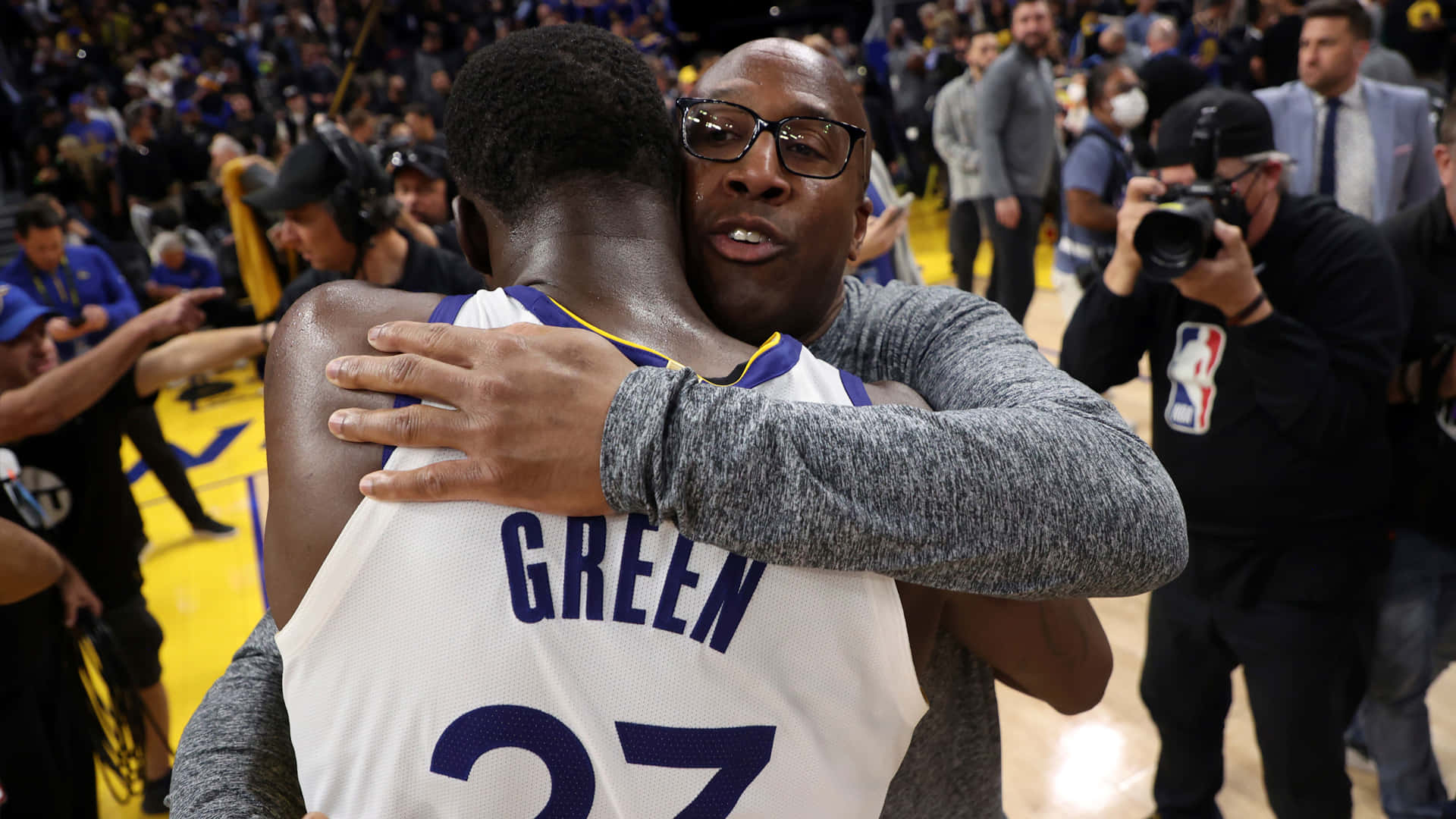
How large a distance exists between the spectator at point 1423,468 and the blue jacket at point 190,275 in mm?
7225

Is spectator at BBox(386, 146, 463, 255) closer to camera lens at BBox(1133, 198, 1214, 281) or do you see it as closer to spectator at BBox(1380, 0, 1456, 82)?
A: camera lens at BBox(1133, 198, 1214, 281)

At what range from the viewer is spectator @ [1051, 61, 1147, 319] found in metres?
4.59

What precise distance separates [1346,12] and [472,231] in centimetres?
407

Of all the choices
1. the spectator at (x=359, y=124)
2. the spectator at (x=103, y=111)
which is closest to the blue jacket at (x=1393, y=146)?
the spectator at (x=359, y=124)

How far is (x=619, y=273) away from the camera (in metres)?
0.98

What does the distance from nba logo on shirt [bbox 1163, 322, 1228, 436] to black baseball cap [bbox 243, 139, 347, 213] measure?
8.40ft

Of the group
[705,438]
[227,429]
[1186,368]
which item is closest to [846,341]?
[705,438]

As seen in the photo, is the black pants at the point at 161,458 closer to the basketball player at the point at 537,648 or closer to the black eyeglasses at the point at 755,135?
the black eyeglasses at the point at 755,135

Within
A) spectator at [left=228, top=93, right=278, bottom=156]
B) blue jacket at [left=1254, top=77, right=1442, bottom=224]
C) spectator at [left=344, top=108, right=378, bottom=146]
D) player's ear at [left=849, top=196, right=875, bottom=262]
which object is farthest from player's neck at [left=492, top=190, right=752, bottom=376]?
spectator at [left=228, top=93, right=278, bottom=156]

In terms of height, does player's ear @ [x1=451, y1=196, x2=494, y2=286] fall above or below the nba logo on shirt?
above

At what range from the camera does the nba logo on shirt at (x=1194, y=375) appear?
2.18m

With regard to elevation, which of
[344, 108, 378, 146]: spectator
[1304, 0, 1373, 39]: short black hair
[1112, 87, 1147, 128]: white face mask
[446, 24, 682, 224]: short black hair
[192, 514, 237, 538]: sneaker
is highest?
[446, 24, 682, 224]: short black hair

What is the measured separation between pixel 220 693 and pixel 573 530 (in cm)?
64

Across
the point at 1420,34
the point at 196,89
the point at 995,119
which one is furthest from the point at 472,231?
the point at 196,89
